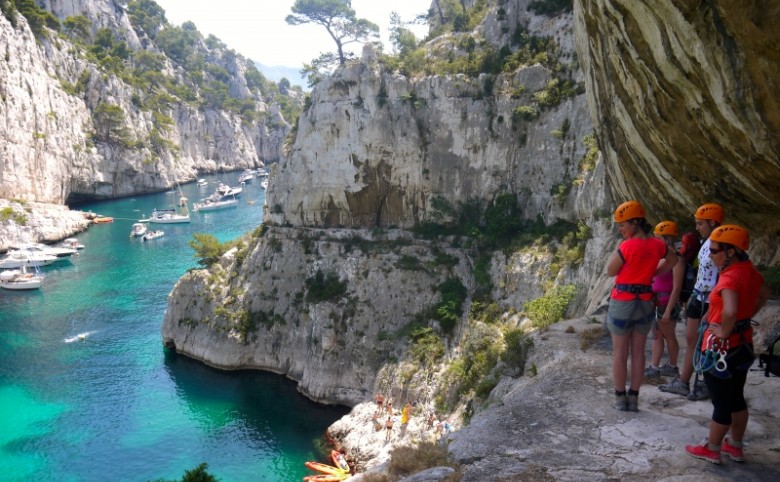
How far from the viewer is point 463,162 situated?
103ft

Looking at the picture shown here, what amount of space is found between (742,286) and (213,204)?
71086mm

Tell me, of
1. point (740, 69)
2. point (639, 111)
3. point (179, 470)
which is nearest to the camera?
point (740, 69)

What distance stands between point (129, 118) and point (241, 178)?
68.6 feet

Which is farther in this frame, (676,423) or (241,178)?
(241,178)

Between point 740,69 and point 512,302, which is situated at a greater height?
point 740,69

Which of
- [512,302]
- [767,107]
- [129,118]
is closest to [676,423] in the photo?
[767,107]

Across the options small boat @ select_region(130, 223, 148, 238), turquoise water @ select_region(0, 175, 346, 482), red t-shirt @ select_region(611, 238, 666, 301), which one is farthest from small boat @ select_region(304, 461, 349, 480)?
small boat @ select_region(130, 223, 148, 238)

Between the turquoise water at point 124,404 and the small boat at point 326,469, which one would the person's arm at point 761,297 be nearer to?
the small boat at point 326,469

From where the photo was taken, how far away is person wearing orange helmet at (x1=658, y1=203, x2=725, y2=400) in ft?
18.8

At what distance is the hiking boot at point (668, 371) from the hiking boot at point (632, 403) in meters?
1.30

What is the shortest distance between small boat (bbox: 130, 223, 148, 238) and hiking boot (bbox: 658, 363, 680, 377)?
57.8m

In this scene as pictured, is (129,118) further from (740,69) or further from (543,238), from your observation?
(740,69)

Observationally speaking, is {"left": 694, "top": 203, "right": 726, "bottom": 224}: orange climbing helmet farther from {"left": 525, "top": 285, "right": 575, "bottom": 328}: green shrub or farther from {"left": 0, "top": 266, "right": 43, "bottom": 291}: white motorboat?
{"left": 0, "top": 266, "right": 43, "bottom": 291}: white motorboat

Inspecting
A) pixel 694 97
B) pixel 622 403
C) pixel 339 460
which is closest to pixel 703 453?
pixel 622 403
